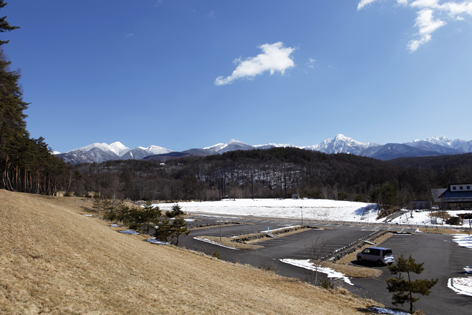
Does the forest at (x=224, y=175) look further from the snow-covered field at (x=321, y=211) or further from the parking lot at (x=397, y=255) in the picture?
the parking lot at (x=397, y=255)

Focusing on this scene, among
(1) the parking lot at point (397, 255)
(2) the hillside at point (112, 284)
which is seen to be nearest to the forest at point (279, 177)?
(1) the parking lot at point (397, 255)

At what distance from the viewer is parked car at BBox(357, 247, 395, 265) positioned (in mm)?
18106

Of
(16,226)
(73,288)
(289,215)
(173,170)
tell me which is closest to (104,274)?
(73,288)

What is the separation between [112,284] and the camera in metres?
6.83

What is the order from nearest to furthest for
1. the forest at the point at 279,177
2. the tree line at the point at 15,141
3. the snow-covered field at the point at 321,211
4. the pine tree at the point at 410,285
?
the pine tree at the point at 410,285 → the tree line at the point at 15,141 → the snow-covered field at the point at 321,211 → the forest at the point at 279,177

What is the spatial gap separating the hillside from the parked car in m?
9.57

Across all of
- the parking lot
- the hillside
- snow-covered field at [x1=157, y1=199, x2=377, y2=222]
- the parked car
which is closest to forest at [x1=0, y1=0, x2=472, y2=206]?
snow-covered field at [x1=157, y1=199, x2=377, y2=222]

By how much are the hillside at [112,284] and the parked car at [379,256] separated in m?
9.57

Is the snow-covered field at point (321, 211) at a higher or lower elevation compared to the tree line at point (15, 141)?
lower

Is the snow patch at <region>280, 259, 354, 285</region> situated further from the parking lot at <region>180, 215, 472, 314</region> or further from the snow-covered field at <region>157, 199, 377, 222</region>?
the snow-covered field at <region>157, 199, 377, 222</region>

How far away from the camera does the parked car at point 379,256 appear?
18106 millimetres

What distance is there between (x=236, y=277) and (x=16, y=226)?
29.2ft

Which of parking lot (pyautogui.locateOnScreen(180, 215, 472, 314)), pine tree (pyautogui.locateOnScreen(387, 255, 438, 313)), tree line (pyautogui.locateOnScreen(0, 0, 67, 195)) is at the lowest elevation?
parking lot (pyautogui.locateOnScreen(180, 215, 472, 314))

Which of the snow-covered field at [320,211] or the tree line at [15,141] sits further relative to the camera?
the snow-covered field at [320,211]
